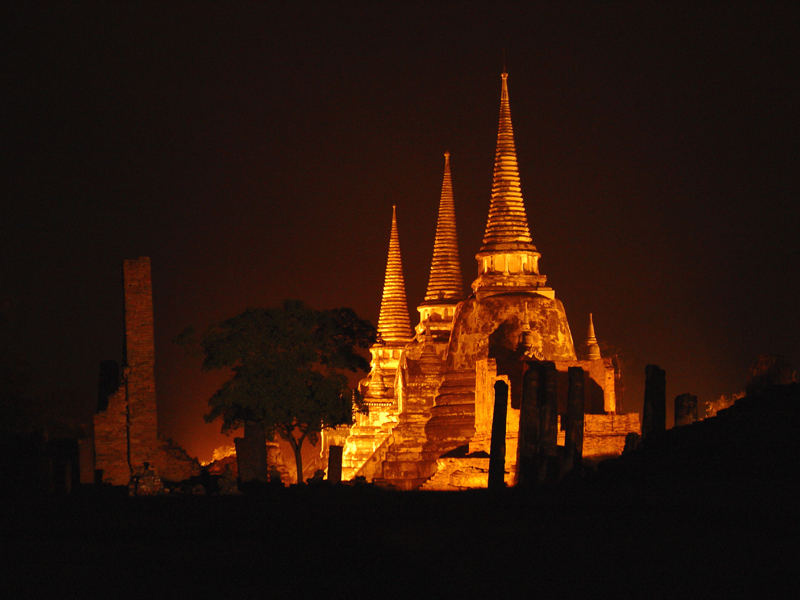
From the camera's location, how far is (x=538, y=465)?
23.7 meters

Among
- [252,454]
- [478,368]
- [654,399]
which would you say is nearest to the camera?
[654,399]

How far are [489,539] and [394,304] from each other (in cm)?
4435

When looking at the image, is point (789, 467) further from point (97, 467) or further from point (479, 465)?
point (479, 465)

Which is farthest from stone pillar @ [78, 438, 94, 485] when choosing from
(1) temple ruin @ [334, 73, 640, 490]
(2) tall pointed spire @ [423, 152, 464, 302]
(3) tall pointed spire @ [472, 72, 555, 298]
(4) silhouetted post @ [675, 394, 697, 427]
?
(2) tall pointed spire @ [423, 152, 464, 302]

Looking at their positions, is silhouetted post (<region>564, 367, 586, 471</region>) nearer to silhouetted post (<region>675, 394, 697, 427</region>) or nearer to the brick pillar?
silhouetted post (<region>675, 394, 697, 427</region>)

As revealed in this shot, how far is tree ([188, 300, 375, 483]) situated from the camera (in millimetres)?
31922

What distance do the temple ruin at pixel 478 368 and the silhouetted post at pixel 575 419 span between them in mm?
9927

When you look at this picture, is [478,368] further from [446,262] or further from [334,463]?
[446,262]

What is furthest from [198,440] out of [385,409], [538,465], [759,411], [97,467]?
[759,411]

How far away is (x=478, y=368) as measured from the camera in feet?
130

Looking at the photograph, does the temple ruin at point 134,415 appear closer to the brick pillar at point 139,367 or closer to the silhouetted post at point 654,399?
the brick pillar at point 139,367

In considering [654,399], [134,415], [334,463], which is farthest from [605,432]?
[654,399]

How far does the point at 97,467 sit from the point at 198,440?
1061 inches

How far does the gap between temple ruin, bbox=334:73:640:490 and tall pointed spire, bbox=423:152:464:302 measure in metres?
0.05
